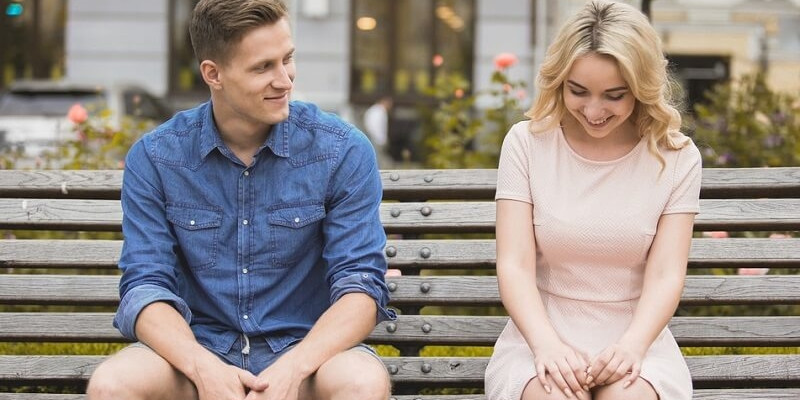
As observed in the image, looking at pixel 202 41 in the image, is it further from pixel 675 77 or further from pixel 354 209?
pixel 675 77

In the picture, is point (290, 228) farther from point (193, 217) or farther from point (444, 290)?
point (444, 290)

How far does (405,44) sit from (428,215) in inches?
647

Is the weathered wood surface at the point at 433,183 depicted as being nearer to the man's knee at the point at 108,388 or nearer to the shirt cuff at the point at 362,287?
the shirt cuff at the point at 362,287

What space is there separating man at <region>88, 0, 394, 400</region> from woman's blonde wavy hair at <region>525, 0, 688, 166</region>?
0.61 metres

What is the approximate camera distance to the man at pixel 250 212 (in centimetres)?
352

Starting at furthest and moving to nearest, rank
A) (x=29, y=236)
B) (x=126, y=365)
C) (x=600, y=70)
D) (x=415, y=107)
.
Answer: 1. (x=415, y=107)
2. (x=29, y=236)
3. (x=600, y=70)
4. (x=126, y=365)

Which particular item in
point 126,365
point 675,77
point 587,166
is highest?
point 675,77

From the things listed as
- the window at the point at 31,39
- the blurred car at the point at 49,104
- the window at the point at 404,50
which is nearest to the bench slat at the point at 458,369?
the blurred car at the point at 49,104

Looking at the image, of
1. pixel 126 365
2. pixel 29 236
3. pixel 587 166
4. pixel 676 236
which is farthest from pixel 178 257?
pixel 29 236

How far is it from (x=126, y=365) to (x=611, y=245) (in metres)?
1.46

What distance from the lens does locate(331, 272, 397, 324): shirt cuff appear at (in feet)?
11.4

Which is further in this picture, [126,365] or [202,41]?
[202,41]

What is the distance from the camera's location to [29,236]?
560cm

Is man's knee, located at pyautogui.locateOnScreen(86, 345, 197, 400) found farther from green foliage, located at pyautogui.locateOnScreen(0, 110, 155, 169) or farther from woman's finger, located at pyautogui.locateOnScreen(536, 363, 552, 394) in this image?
green foliage, located at pyautogui.locateOnScreen(0, 110, 155, 169)
